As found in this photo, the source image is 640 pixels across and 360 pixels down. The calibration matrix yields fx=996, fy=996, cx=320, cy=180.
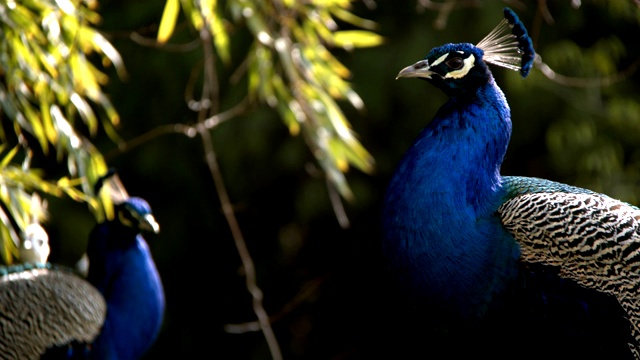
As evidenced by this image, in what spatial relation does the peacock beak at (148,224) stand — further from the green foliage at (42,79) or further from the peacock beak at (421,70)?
the peacock beak at (421,70)

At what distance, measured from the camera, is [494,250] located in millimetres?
2033

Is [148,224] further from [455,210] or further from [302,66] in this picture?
[455,210]

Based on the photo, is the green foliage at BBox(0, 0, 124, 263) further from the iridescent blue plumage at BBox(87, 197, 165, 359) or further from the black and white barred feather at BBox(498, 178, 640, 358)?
the black and white barred feather at BBox(498, 178, 640, 358)

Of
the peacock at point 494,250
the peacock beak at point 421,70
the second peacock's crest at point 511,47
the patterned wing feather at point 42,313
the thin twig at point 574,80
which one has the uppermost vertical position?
the second peacock's crest at point 511,47

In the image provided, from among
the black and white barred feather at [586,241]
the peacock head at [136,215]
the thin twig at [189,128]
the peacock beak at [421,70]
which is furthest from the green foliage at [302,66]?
the black and white barred feather at [586,241]

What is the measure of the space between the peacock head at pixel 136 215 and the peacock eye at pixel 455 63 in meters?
1.03

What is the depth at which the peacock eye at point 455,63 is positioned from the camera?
2113 mm

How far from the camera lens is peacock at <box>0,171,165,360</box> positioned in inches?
105

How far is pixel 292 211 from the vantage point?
15.1ft

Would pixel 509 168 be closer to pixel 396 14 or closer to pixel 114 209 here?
pixel 396 14

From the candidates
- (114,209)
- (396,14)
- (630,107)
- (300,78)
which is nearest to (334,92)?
(300,78)

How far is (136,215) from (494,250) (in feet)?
3.82

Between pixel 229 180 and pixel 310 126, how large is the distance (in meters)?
1.57

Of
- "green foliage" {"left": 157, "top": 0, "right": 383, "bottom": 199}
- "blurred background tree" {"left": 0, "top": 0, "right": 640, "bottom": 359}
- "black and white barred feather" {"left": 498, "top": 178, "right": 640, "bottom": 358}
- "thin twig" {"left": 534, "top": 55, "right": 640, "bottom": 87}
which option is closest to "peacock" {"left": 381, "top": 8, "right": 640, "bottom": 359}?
"black and white barred feather" {"left": 498, "top": 178, "right": 640, "bottom": 358}
